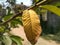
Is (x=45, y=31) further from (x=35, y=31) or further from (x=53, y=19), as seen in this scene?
(x=35, y=31)

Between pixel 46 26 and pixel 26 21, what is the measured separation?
27.2 ft

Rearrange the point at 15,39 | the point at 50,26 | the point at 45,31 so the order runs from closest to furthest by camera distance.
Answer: the point at 15,39 → the point at 45,31 → the point at 50,26

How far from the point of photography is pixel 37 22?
1.22ft

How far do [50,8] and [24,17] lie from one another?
54 mm

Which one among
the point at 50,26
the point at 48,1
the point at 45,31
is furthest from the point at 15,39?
the point at 50,26

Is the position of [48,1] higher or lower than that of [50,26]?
higher

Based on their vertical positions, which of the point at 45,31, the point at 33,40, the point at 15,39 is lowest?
the point at 45,31

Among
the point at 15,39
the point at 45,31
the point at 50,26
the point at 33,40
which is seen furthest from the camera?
the point at 50,26

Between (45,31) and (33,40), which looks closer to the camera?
(33,40)

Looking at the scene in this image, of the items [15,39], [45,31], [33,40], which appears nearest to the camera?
[33,40]

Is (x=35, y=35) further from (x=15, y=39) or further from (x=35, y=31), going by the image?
(x=15, y=39)

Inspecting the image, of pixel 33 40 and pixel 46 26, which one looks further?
pixel 46 26

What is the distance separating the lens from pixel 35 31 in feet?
1.15

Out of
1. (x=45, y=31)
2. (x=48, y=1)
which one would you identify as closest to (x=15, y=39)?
(x=48, y=1)
